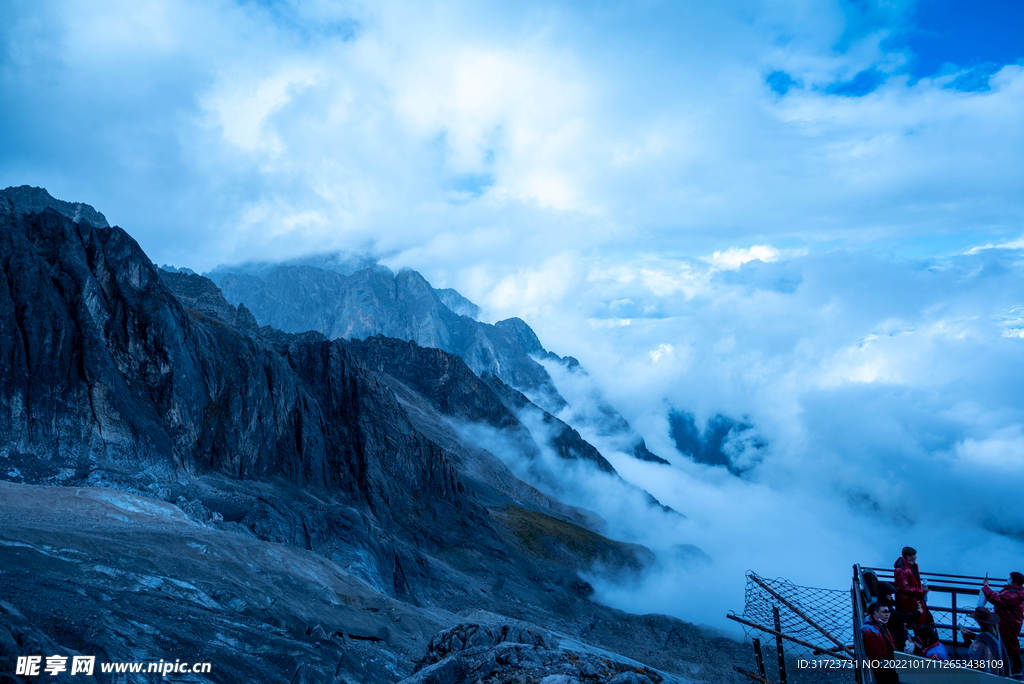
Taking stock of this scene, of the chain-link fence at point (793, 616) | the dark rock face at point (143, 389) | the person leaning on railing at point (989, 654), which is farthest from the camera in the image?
the dark rock face at point (143, 389)

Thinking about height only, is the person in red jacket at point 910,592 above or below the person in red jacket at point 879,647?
above

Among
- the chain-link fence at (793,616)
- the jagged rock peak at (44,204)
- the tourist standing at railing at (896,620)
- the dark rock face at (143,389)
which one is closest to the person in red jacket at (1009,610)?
the tourist standing at railing at (896,620)

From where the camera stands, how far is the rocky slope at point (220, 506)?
2598cm

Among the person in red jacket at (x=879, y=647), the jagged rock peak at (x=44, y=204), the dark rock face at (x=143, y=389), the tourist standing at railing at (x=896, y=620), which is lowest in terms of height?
the person in red jacket at (x=879, y=647)

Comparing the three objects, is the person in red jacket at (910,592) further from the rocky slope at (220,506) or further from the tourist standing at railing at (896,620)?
the rocky slope at (220,506)

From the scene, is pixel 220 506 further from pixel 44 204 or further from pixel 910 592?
pixel 44 204

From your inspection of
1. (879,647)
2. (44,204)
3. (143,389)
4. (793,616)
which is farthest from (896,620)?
(44,204)

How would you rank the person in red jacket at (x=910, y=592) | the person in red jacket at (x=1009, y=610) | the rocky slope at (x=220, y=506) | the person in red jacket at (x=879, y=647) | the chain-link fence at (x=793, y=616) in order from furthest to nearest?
the rocky slope at (x=220, y=506)
the chain-link fence at (x=793, y=616)
the person in red jacket at (x=910, y=592)
the person in red jacket at (x=1009, y=610)
the person in red jacket at (x=879, y=647)

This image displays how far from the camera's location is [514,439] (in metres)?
165

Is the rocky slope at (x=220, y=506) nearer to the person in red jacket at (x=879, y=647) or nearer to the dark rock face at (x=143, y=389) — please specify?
the dark rock face at (x=143, y=389)

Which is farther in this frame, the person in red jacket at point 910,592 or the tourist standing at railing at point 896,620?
the person in red jacket at point 910,592

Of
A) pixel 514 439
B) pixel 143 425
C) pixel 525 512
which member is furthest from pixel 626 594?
pixel 143 425

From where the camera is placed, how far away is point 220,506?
181 ft

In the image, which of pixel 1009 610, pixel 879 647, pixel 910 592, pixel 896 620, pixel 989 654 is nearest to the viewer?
pixel 989 654
